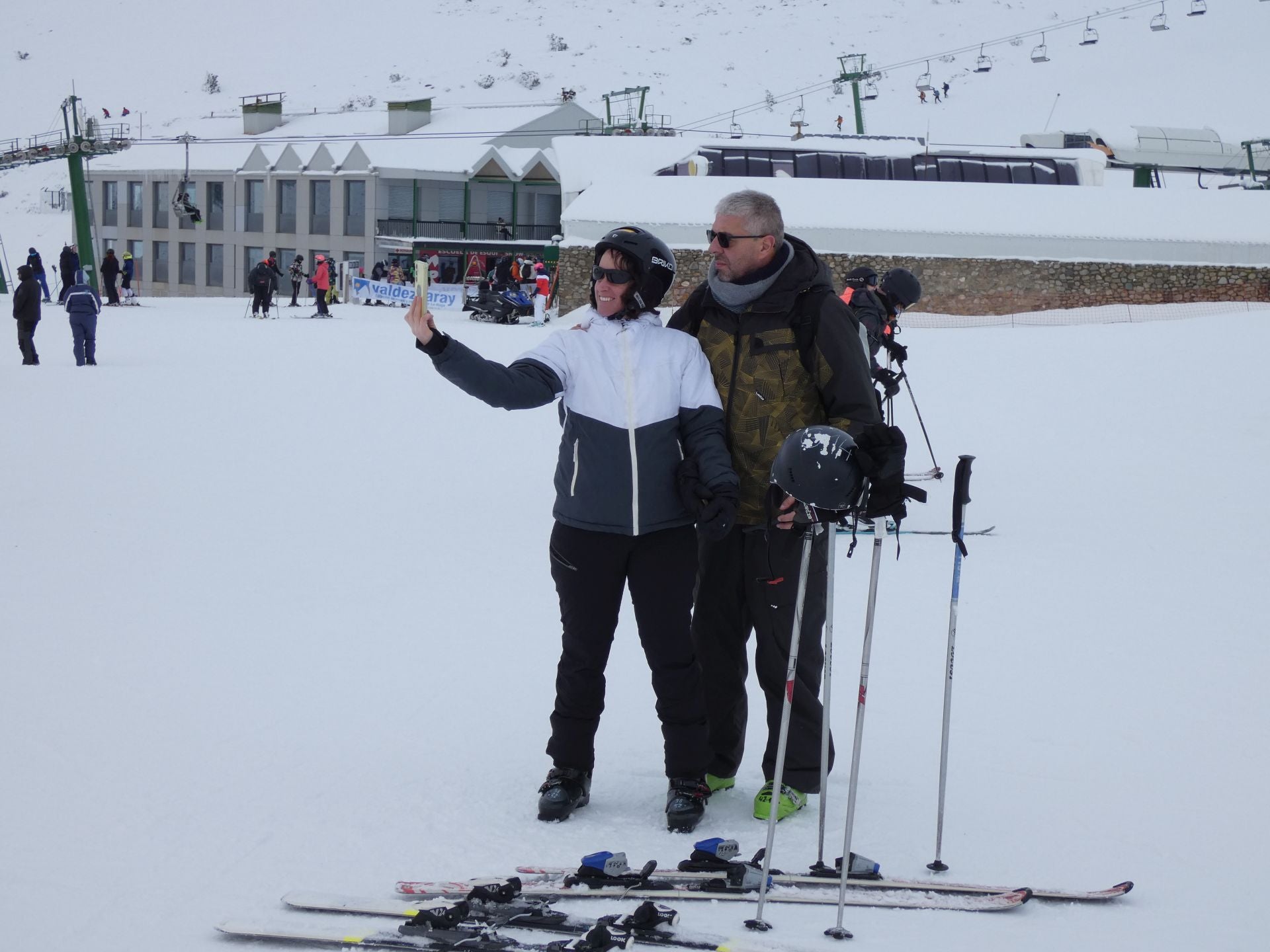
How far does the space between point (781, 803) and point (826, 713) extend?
1.13 ft

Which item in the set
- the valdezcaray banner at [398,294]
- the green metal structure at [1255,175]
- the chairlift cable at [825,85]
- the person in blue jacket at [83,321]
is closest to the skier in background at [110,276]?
the valdezcaray banner at [398,294]

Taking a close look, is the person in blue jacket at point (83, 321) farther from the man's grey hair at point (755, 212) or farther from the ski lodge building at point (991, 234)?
the man's grey hair at point (755, 212)

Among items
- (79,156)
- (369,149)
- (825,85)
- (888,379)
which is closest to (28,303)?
(888,379)

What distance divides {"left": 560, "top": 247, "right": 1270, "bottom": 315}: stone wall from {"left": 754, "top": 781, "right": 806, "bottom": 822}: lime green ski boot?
19428 mm

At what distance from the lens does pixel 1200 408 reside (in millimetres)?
12102

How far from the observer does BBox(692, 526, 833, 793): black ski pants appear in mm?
3305

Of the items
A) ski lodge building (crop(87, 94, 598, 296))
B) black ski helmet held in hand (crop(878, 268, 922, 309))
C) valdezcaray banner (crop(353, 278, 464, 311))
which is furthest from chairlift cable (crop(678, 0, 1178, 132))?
black ski helmet held in hand (crop(878, 268, 922, 309))

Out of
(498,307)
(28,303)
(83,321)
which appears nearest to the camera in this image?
(83,321)

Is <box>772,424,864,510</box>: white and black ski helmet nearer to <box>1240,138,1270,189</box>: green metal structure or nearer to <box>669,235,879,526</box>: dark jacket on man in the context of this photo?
<box>669,235,879,526</box>: dark jacket on man

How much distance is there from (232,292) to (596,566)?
40495 mm

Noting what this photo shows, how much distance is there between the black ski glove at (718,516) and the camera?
10.2 feet

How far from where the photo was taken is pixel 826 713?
315 cm

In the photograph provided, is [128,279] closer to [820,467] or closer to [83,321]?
[83,321]

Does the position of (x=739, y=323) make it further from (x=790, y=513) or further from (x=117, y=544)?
(x=117, y=544)
